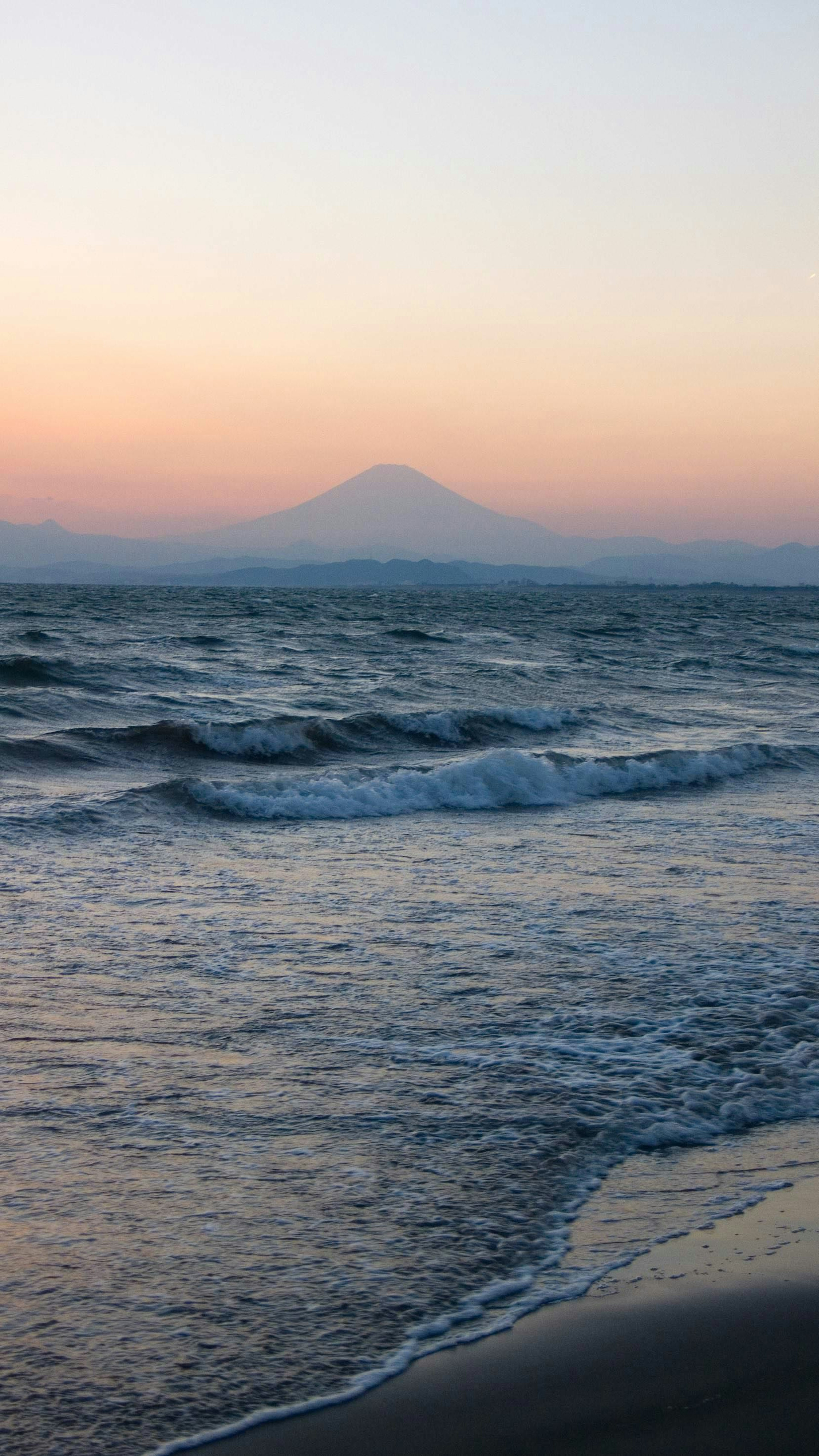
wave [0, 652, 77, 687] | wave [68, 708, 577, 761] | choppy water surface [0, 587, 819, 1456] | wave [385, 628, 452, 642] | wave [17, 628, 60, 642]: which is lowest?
choppy water surface [0, 587, 819, 1456]

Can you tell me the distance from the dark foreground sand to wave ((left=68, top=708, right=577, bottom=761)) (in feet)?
40.1

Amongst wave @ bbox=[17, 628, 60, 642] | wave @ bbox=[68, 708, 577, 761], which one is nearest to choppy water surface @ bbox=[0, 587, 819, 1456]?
wave @ bbox=[68, 708, 577, 761]

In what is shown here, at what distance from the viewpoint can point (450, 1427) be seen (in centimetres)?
285

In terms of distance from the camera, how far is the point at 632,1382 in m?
3.03

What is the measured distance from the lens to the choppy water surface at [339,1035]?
3.24m

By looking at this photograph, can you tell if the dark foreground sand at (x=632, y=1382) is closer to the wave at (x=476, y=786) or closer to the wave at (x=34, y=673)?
the wave at (x=476, y=786)

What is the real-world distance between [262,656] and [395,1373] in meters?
27.3

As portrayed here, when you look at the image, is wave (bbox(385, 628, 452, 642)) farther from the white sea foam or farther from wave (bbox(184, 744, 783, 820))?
wave (bbox(184, 744, 783, 820))

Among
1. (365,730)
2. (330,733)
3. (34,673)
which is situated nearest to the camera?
(330,733)

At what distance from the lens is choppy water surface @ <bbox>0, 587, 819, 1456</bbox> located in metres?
3.24

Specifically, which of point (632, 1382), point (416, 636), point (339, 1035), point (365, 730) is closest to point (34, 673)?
point (365, 730)

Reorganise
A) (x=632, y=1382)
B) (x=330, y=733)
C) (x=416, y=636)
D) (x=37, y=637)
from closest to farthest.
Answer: (x=632, y=1382) → (x=330, y=733) → (x=37, y=637) → (x=416, y=636)

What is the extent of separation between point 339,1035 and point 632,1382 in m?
2.49

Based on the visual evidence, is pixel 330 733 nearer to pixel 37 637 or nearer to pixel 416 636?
pixel 37 637
